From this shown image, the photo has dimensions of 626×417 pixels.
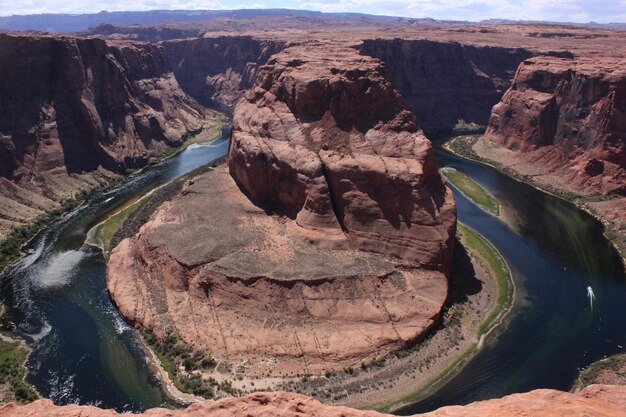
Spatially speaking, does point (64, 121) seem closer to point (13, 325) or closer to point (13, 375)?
point (13, 325)

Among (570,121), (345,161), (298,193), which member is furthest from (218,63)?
(345,161)

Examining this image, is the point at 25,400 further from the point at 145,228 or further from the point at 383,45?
the point at 383,45

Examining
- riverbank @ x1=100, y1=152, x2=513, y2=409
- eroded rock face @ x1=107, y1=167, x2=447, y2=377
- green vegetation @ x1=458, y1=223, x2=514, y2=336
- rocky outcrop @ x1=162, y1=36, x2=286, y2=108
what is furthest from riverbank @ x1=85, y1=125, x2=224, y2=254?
rocky outcrop @ x1=162, y1=36, x2=286, y2=108

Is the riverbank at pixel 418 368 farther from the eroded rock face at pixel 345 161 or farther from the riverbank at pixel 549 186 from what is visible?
the riverbank at pixel 549 186

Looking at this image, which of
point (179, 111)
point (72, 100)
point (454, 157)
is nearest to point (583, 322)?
point (454, 157)

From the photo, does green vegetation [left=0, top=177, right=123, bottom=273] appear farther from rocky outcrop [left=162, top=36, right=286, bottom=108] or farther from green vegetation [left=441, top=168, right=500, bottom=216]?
rocky outcrop [left=162, top=36, right=286, bottom=108]

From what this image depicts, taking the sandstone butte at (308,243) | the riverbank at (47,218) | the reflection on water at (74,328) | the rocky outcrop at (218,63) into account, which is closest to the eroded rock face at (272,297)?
the sandstone butte at (308,243)
